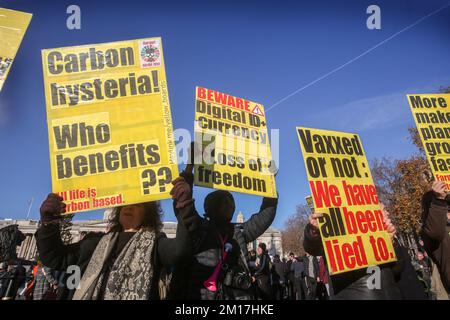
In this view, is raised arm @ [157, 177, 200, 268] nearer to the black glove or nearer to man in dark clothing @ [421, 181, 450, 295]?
the black glove

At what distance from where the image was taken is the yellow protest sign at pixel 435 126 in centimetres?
416

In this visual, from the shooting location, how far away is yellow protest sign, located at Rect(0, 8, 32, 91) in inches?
112

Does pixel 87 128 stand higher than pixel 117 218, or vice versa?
pixel 87 128

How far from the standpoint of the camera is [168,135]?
289cm

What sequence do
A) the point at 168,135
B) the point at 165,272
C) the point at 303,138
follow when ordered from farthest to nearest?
the point at 303,138 → the point at 168,135 → the point at 165,272

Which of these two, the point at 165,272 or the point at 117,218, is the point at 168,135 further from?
the point at 165,272

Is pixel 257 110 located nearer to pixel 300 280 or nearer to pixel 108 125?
pixel 108 125

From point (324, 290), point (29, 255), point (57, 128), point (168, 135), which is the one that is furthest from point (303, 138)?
point (29, 255)

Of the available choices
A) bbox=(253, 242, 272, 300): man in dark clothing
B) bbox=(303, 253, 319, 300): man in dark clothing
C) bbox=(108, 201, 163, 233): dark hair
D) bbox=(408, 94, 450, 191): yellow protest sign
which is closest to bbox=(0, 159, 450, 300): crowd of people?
bbox=(108, 201, 163, 233): dark hair

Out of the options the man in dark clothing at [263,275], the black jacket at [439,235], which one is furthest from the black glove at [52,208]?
the man in dark clothing at [263,275]

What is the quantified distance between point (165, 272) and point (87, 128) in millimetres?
1562

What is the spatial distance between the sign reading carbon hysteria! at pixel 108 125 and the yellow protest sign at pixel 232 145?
2.21ft
